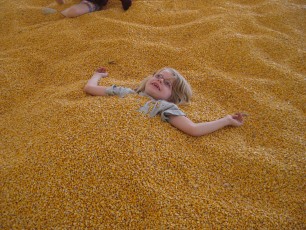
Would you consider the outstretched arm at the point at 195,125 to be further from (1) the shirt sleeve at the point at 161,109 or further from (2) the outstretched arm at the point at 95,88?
(2) the outstretched arm at the point at 95,88

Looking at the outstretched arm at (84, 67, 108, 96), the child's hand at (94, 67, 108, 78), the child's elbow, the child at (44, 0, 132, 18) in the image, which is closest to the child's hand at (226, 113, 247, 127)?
the child's elbow

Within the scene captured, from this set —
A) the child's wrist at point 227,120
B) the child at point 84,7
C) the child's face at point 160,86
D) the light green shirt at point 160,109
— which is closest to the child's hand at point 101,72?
the child's face at point 160,86

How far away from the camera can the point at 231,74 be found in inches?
88.7

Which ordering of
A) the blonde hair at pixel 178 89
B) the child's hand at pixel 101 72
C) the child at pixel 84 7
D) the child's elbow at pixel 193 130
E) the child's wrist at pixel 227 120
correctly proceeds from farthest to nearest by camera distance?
the child at pixel 84 7 < the child's hand at pixel 101 72 < the blonde hair at pixel 178 89 < the child's wrist at pixel 227 120 < the child's elbow at pixel 193 130

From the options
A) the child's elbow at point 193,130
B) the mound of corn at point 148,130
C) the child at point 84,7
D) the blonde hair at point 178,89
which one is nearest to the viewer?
the mound of corn at point 148,130

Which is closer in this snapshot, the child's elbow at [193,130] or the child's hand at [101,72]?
the child's elbow at [193,130]

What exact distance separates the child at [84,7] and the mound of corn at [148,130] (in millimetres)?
161

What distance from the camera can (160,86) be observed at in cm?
173

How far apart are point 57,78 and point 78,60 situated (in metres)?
0.29

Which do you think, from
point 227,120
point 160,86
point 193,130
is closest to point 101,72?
point 160,86

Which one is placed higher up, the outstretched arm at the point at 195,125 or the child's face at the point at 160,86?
the child's face at the point at 160,86

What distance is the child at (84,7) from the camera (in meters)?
2.99

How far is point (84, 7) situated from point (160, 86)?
6.59 ft

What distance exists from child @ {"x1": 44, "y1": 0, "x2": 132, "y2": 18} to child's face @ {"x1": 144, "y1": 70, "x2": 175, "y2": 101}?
1.76m
